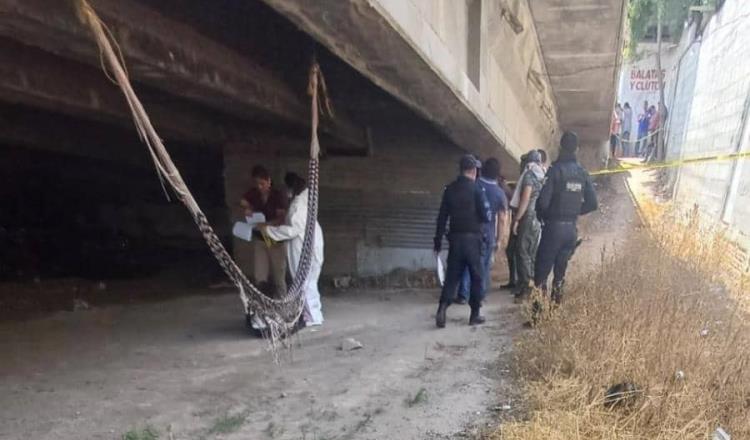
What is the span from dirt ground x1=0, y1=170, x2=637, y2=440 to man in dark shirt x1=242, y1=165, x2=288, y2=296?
633 millimetres

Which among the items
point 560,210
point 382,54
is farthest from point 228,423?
point 560,210

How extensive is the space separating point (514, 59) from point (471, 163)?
3.32m

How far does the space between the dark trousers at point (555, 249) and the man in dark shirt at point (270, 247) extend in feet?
8.61

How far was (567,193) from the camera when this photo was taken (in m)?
6.63

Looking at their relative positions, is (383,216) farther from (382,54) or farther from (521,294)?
(382,54)

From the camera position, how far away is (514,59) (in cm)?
938

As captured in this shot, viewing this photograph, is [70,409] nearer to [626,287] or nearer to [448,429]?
[448,429]

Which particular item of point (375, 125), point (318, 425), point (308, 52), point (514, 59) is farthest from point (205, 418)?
point (514, 59)

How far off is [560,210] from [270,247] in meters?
2.95

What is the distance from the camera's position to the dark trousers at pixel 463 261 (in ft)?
21.9

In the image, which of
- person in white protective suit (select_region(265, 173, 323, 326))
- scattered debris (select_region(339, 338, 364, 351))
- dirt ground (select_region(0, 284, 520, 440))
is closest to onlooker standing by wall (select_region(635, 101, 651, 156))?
dirt ground (select_region(0, 284, 520, 440))

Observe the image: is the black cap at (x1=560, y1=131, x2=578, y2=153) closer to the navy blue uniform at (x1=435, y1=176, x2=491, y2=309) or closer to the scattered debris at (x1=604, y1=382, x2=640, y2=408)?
the navy blue uniform at (x1=435, y1=176, x2=491, y2=309)

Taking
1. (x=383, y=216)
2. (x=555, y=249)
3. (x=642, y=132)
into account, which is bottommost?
(x=383, y=216)

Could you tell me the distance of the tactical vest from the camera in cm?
664
